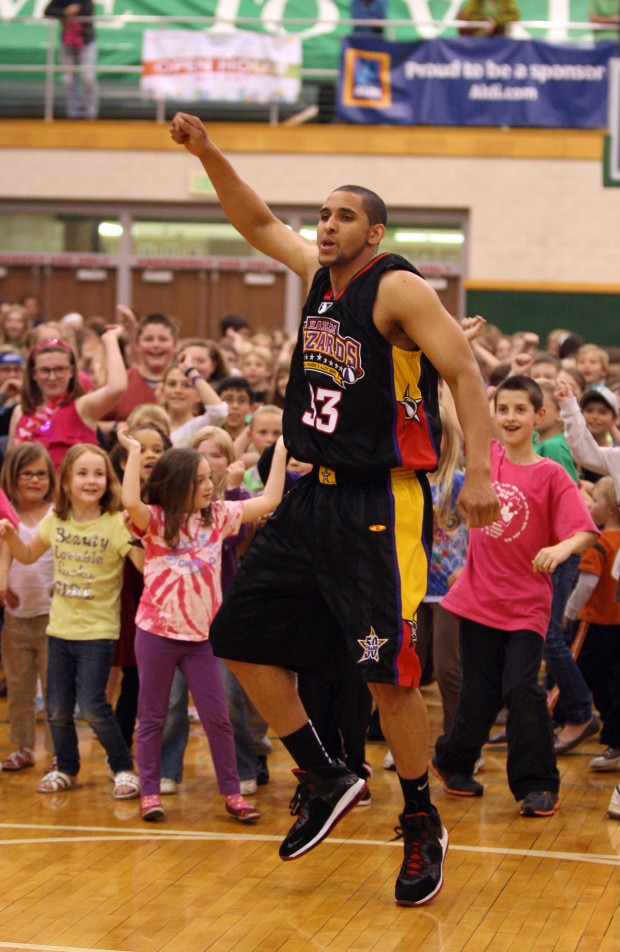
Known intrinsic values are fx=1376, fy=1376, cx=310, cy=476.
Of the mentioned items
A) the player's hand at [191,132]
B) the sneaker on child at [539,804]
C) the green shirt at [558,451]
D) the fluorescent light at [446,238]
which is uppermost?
the fluorescent light at [446,238]

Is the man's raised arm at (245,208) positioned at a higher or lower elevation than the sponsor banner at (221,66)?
lower

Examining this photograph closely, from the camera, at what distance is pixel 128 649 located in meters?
6.46

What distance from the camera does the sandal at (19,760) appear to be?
6.51m

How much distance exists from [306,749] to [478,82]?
40.2 ft

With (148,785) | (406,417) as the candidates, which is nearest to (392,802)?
(148,785)

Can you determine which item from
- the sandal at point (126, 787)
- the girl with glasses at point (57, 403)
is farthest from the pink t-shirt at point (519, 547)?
the girl with glasses at point (57, 403)

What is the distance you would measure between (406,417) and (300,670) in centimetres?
96

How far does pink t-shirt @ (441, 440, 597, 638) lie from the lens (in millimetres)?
5844

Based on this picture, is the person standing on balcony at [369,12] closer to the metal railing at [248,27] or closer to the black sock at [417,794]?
the metal railing at [248,27]

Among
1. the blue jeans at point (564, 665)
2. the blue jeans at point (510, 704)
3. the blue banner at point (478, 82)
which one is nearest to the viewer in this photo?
the blue jeans at point (510, 704)

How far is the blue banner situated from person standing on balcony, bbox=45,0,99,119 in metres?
3.20

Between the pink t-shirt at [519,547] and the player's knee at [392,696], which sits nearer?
the player's knee at [392,696]

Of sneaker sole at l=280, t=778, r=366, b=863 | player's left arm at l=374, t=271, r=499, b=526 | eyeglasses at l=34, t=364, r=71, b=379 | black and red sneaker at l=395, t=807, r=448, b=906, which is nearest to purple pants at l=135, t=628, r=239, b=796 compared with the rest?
sneaker sole at l=280, t=778, r=366, b=863

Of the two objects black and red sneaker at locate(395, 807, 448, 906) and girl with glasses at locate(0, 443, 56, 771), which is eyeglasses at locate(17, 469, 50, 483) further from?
black and red sneaker at locate(395, 807, 448, 906)
